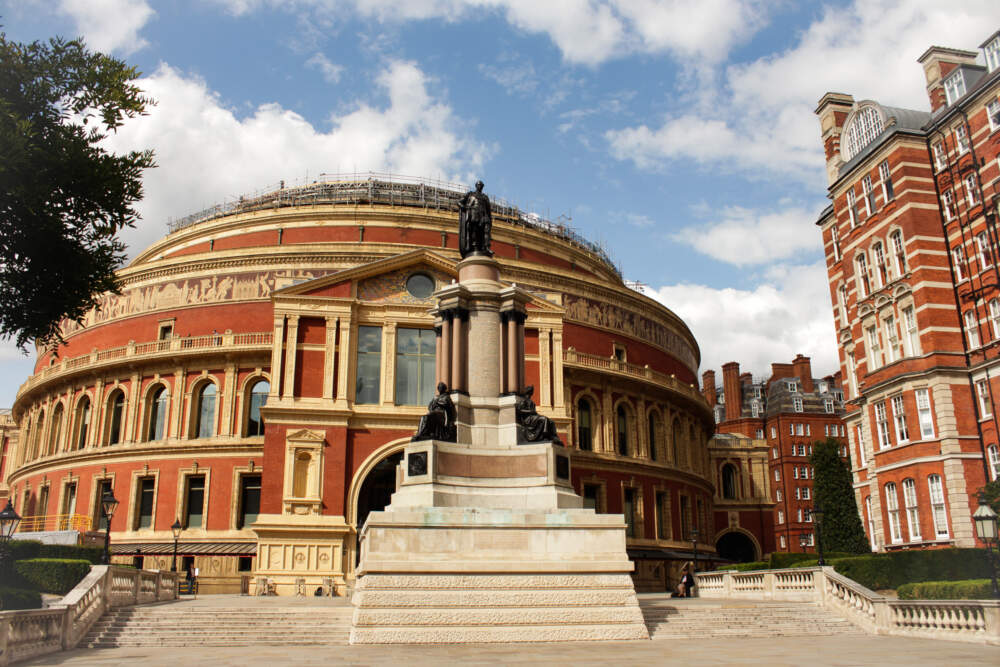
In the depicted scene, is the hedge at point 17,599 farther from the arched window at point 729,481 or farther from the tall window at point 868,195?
the arched window at point 729,481

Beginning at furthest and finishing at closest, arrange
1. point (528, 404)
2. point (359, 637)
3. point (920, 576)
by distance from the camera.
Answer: point (920, 576)
point (528, 404)
point (359, 637)

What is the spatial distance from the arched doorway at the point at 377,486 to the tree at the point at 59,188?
19.5 m

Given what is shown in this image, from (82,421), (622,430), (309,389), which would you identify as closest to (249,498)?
(309,389)

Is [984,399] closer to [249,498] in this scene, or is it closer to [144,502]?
[249,498]

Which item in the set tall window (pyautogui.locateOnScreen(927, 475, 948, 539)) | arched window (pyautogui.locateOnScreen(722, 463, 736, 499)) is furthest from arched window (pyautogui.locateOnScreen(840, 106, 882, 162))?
arched window (pyautogui.locateOnScreen(722, 463, 736, 499))

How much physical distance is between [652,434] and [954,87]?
2572 centimetres

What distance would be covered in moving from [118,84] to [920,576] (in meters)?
28.2

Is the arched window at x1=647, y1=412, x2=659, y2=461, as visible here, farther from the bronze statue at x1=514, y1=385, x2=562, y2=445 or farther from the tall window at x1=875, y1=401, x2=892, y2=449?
the bronze statue at x1=514, y1=385, x2=562, y2=445

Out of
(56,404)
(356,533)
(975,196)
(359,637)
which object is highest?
(975,196)

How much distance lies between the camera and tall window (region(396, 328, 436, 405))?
3831cm

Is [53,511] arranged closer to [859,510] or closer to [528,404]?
[528,404]

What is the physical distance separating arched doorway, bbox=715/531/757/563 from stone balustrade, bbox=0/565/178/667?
55665 millimetres

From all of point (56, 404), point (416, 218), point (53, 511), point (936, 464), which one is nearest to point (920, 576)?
point (936, 464)

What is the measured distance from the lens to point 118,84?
18.7m
